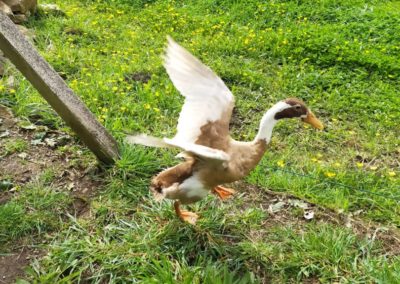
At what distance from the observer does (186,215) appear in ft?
9.88

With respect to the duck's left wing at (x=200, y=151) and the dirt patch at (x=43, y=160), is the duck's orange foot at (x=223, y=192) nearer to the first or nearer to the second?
the duck's left wing at (x=200, y=151)

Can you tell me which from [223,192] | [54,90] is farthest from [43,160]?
[223,192]

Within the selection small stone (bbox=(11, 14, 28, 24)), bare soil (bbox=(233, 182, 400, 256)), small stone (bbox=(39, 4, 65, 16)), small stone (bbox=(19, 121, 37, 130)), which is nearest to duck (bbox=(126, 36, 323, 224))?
bare soil (bbox=(233, 182, 400, 256))

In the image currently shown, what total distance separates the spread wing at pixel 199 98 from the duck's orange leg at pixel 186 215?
1.43ft

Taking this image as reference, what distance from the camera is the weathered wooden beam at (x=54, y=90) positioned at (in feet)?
9.41

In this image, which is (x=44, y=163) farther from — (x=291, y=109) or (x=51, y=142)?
(x=291, y=109)

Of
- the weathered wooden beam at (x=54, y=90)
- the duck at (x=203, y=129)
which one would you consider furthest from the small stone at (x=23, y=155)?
the duck at (x=203, y=129)

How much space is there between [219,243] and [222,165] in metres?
0.63

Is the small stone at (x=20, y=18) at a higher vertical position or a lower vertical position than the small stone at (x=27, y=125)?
higher

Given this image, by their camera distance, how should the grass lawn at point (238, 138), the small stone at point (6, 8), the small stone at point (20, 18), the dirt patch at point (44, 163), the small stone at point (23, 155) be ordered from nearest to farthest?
the grass lawn at point (238, 138) < the dirt patch at point (44, 163) < the small stone at point (23, 155) < the small stone at point (6, 8) < the small stone at point (20, 18)

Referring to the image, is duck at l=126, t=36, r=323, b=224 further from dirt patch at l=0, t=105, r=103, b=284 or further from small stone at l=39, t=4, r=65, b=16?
small stone at l=39, t=4, r=65, b=16

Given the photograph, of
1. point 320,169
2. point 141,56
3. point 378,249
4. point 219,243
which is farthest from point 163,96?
point 378,249

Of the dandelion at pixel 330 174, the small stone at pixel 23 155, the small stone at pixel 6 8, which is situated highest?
the small stone at pixel 6 8

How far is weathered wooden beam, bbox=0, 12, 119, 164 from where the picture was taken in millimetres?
2869
